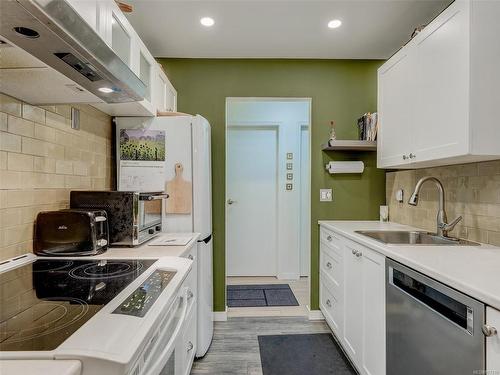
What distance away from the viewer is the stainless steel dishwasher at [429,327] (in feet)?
2.88

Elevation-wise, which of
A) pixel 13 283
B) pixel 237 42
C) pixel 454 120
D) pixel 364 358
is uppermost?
pixel 237 42

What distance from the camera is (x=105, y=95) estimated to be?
4.33 ft

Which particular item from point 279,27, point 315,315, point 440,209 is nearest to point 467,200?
point 440,209

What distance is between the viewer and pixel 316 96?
8.86 ft

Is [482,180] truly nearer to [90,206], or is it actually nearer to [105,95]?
[105,95]

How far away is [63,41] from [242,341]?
7.40 ft

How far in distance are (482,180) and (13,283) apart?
7.44ft

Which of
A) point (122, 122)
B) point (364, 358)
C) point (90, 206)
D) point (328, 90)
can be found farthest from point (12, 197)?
point (328, 90)

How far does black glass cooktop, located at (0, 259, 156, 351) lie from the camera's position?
640mm

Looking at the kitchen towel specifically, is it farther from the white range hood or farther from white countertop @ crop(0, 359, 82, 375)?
white countertop @ crop(0, 359, 82, 375)

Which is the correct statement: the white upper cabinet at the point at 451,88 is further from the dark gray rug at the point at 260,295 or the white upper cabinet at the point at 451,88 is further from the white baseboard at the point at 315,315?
the dark gray rug at the point at 260,295

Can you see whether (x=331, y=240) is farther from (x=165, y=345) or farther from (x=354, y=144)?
(x=165, y=345)

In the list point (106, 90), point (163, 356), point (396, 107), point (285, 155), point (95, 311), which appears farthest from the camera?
point (285, 155)

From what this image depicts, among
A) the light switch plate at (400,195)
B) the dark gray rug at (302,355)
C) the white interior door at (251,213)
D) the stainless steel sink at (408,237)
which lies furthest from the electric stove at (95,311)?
the white interior door at (251,213)
